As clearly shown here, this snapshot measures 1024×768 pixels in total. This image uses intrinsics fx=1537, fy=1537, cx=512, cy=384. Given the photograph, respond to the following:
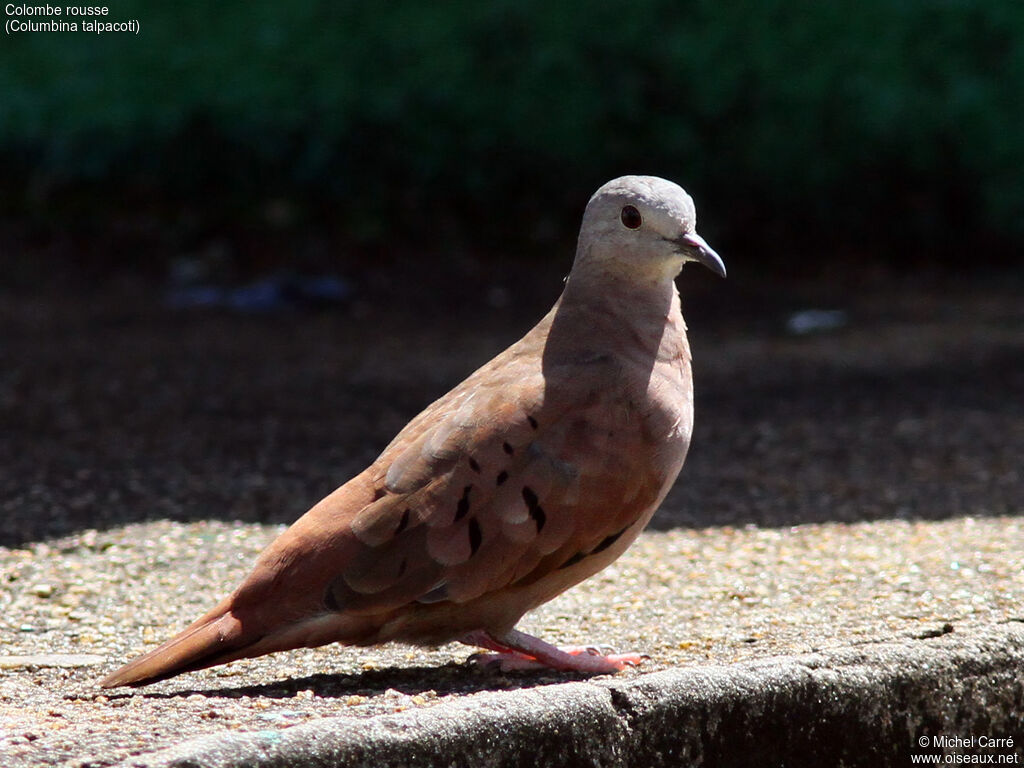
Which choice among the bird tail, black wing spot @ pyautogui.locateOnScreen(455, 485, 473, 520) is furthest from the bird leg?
the bird tail

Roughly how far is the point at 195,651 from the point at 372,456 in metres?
2.71

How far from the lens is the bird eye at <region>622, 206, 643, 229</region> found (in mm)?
3318

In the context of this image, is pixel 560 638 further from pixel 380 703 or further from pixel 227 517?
pixel 227 517

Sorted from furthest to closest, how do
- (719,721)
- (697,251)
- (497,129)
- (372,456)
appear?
(497,129) → (372,456) → (697,251) → (719,721)

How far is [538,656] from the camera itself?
10.2 ft

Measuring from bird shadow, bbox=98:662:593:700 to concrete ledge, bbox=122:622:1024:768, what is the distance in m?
0.23

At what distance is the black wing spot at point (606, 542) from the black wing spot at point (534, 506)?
0.14 m

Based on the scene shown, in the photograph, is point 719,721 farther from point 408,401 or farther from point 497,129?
point 497,129

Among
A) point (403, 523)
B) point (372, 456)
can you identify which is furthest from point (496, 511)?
point (372, 456)

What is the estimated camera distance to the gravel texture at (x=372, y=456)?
3.16 meters

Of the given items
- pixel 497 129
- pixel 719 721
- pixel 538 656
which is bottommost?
pixel 719 721

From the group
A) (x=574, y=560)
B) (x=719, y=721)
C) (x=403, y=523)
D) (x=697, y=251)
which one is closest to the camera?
(x=719, y=721)

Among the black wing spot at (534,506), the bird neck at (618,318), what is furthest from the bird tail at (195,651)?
the bird neck at (618,318)

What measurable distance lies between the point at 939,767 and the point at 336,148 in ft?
24.7
